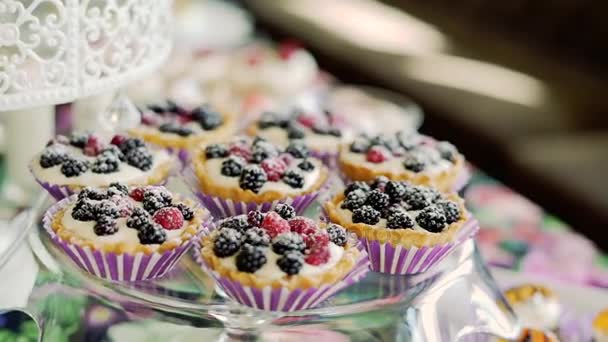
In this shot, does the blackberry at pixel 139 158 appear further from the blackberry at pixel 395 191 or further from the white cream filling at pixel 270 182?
the blackberry at pixel 395 191

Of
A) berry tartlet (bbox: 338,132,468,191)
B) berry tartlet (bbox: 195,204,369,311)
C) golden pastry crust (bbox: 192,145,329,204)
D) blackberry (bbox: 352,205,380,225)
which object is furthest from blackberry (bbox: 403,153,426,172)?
berry tartlet (bbox: 195,204,369,311)

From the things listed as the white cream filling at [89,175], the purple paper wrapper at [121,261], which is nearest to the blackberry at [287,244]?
the purple paper wrapper at [121,261]

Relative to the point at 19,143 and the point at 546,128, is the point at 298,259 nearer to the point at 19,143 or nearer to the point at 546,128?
the point at 19,143

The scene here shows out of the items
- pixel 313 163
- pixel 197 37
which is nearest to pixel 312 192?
pixel 313 163

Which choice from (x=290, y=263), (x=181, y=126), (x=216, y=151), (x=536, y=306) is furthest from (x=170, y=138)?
(x=536, y=306)

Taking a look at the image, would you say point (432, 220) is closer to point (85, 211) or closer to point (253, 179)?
point (253, 179)

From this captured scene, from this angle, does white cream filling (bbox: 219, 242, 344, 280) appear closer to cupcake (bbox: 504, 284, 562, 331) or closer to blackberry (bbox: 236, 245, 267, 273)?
blackberry (bbox: 236, 245, 267, 273)
